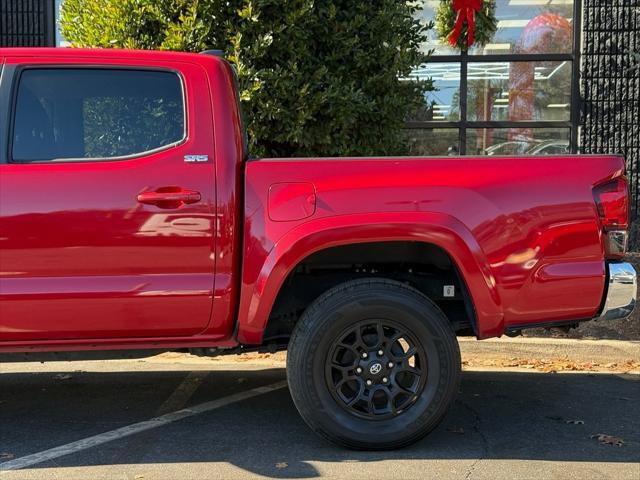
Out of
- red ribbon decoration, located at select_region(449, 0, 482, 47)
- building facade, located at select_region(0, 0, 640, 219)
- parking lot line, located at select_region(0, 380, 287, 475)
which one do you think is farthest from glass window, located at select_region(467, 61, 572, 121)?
parking lot line, located at select_region(0, 380, 287, 475)

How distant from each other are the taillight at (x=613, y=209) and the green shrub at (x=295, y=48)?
241 centimetres

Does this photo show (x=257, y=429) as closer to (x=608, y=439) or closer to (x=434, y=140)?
(x=608, y=439)

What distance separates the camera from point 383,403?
3.88 m

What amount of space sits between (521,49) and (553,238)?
21.9 ft

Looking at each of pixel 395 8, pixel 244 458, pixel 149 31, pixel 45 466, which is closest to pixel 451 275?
pixel 244 458

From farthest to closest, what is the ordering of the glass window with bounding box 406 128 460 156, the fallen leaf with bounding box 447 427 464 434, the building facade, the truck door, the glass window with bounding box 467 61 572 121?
the glass window with bounding box 406 128 460 156 < the glass window with bounding box 467 61 572 121 < the building facade < the fallen leaf with bounding box 447 427 464 434 < the truck door

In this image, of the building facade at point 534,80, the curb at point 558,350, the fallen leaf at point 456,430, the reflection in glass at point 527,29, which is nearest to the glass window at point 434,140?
the building facade at point 534,80

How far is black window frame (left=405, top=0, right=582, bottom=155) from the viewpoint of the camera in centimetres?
943

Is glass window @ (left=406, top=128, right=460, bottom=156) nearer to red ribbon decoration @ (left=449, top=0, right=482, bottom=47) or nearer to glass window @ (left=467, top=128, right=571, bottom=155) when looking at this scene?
glass window @ (left=467, top=128, right=571, bottom=155)

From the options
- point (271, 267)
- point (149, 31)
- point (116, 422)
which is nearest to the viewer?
point (271, 267)

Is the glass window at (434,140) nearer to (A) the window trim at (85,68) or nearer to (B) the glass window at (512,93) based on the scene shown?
(B) the glass window at (512,93)

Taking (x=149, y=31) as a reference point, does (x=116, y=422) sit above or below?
below

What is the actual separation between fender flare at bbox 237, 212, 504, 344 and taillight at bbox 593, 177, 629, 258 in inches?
Answer: 25.5

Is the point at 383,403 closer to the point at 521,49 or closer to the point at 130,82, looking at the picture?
the point at 130,82
